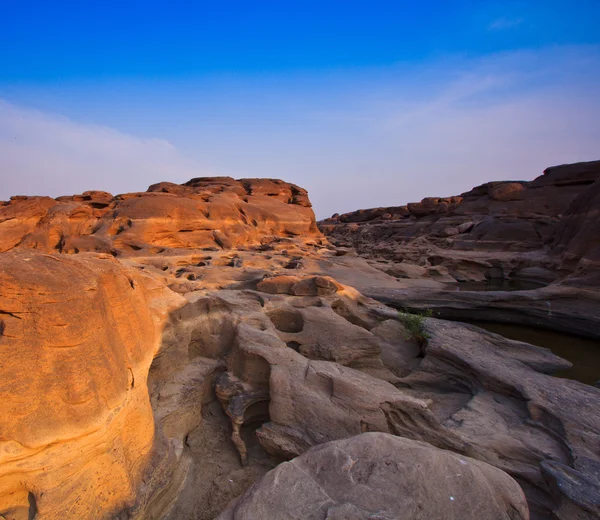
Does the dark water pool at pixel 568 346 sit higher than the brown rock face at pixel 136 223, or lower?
lower

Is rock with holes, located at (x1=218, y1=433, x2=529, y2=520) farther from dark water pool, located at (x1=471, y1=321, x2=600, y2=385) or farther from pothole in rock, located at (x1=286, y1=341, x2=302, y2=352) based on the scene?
dark water pool, located at (x1=471, y1=321, x2=600, y2=385)

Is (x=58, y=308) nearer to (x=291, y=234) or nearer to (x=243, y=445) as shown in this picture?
(x=243, y=445)

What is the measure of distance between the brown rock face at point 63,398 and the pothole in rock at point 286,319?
3038mm

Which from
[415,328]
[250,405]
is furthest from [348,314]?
[250,405]

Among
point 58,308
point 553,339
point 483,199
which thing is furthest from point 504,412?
point 483,199

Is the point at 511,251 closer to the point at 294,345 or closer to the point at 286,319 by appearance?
the point at 286,319

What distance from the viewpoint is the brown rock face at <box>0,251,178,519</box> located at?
1.85m

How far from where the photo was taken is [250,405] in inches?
142

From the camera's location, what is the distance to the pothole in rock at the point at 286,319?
18.0ft

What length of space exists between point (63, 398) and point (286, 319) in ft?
12.5

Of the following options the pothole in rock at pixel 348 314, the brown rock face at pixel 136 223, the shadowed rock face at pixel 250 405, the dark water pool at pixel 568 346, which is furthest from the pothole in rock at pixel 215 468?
the brown rock face at pixel 136 223

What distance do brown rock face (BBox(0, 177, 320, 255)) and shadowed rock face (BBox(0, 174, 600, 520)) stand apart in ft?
23.4

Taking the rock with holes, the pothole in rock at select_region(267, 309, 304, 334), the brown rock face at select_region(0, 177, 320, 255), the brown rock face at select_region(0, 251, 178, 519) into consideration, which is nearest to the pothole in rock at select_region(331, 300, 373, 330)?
the pothole in rock at select_region(267, 309, 304, 334)

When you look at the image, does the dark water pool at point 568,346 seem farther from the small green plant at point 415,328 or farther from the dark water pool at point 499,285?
→ the dark water pool at point 499,285
